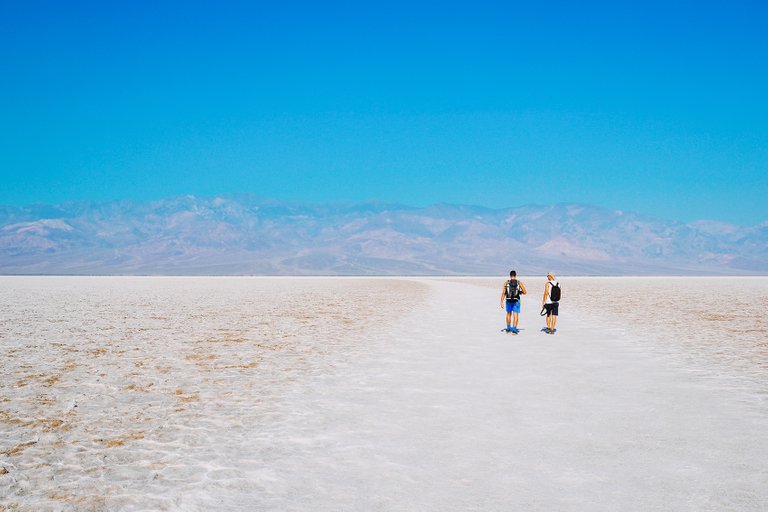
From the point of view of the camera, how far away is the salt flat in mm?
4945

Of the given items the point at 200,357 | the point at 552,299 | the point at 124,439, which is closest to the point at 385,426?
the point at 124,439

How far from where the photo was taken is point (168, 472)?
5.52 meters

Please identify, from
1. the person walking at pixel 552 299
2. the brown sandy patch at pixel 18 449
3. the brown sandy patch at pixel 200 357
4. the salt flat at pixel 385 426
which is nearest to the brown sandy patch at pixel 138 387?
the salt flat at pixel 385 426

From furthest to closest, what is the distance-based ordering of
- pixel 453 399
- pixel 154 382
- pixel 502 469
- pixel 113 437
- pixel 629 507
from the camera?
1. pixel 154 382
2. pixel 453 399
3. pixel 113 437
4. pixel 502 469
5. pixel 629 507

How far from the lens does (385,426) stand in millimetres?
6965

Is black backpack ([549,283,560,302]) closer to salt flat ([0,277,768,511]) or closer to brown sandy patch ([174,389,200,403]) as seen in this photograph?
salt flat ([0,277,768,511])

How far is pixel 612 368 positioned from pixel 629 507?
22.3ft

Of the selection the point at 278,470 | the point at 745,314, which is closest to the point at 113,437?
the point at 278,470

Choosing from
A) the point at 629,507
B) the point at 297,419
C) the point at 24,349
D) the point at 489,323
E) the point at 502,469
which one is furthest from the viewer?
the point at 489,323

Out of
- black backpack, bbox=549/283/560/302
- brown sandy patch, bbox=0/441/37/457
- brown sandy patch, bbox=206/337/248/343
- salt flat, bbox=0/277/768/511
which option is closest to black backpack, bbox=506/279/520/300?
black backpack, bbox=549/283/560/302

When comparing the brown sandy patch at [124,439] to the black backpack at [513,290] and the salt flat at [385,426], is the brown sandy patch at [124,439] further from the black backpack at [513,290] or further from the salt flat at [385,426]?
the black backpack at [513,290]

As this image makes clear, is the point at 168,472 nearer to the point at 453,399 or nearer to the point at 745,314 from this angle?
the point at 453,399

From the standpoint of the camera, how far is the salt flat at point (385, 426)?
4.95 m

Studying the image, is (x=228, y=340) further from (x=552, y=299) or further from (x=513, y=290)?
(x=552, y=299)
